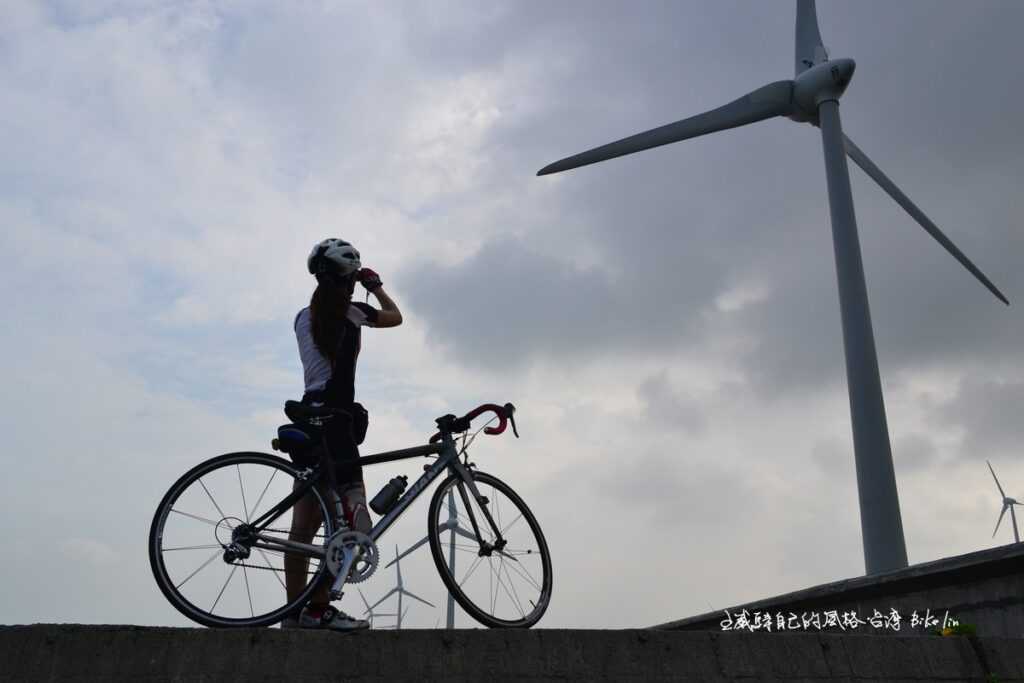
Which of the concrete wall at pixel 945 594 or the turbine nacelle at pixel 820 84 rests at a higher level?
the turbine nacelle at pixel 820 84

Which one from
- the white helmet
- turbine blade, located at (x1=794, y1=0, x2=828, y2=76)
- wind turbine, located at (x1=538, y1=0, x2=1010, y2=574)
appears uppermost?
turbine blade, located at (x1=794, y1=0, x2=828, y2=76)

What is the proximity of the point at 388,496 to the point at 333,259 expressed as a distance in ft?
5.18

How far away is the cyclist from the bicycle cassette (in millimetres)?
131

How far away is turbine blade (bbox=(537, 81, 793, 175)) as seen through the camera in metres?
28.8

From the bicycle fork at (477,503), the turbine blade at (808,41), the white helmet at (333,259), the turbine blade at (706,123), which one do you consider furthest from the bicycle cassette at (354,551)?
the turbine blade at (808,41)

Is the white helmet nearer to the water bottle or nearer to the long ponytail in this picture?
the long ponytail

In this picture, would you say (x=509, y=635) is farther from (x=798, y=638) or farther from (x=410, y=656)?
(x=798, y=638)

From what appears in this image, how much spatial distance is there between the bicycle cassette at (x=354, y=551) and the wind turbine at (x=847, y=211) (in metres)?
17.7

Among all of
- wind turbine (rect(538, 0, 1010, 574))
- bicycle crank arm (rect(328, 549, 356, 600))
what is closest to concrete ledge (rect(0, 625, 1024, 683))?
bicycle crank arm (rect(328, 549, 356, 600))

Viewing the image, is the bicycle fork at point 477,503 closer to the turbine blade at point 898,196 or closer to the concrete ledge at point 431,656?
the concrete ledge at point 431,656

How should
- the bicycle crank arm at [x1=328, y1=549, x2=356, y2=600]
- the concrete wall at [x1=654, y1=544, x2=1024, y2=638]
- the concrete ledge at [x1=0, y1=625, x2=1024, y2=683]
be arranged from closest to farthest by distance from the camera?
the concrete ledge at [x1=0, y1=625, x2=1024, y2=683] < the bicycle crank arm at [x1=328, y1=549, x2=356, y2=600] < the concrete wall at [x1=654, y1=544, x2=1024, y2=638]

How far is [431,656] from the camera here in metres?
5.44

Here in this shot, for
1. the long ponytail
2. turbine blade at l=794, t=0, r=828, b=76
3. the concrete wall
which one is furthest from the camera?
turbine blade at l=794, t=0, r=828, b=76

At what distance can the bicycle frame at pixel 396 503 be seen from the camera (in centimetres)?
628
